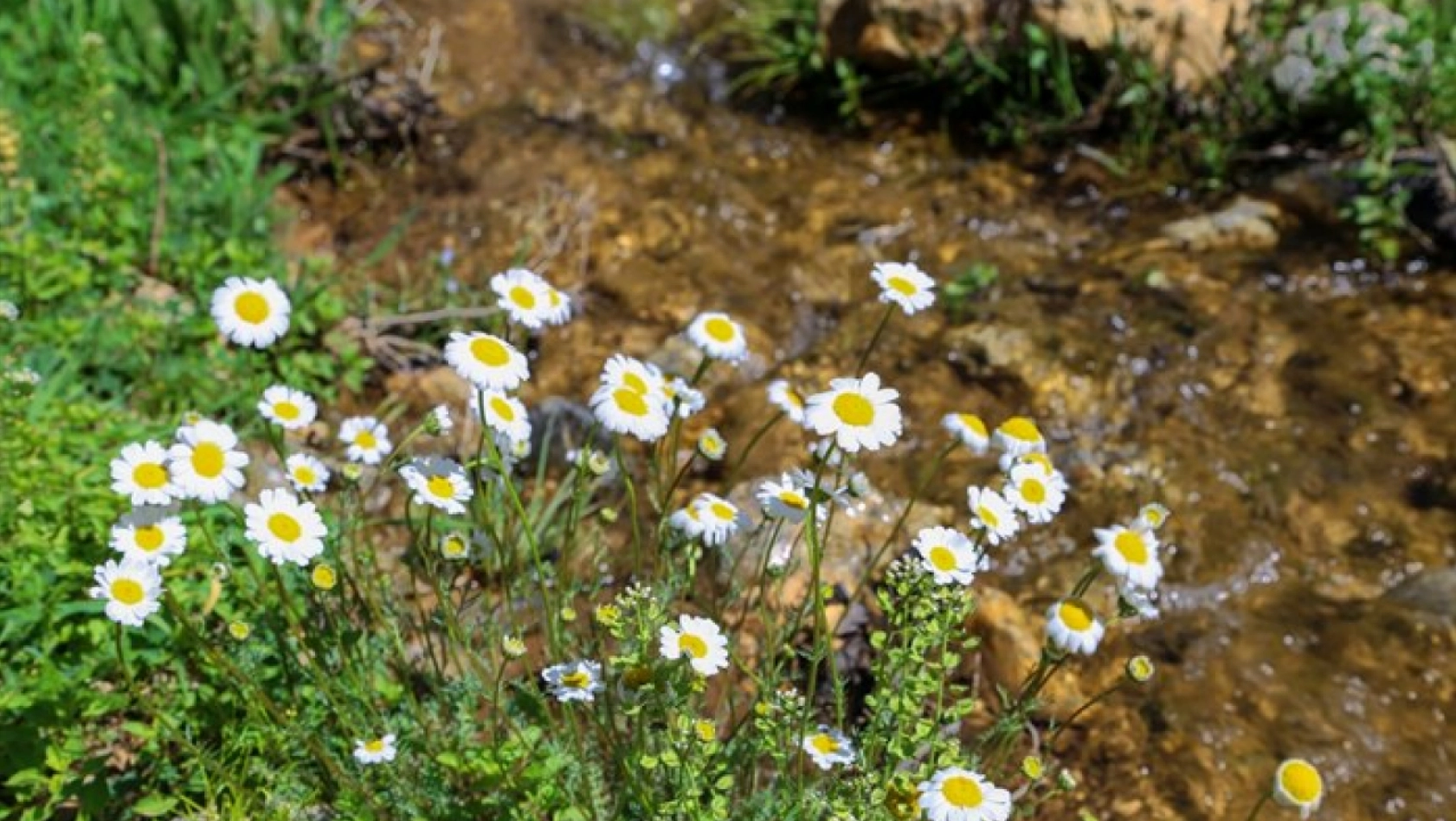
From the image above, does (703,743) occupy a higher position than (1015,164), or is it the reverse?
(703,743)

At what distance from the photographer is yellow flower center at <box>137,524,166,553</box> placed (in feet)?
7.04

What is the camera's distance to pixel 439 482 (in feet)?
7.56

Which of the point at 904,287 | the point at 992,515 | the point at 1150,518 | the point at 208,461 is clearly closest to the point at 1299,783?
the point at 1150,518

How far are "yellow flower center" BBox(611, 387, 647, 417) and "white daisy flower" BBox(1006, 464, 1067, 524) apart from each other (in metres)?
0.59

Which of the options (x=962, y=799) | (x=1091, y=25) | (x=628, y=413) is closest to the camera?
(x=962, y=799)

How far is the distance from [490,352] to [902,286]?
2.30ft

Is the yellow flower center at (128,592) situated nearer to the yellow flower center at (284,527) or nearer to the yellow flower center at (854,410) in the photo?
the yellow flower center at (284,527)

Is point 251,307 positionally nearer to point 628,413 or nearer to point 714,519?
point 628,413

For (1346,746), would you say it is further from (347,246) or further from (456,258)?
(347,246)

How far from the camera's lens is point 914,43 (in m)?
5.11

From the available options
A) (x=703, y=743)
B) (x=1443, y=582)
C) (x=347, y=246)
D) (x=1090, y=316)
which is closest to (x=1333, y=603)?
(x=1443, y=582)

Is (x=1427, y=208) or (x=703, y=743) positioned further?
(x=1427, y=208)

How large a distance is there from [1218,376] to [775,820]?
232 centimetres

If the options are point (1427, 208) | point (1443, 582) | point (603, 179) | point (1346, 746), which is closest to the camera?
point (1346, 746)
